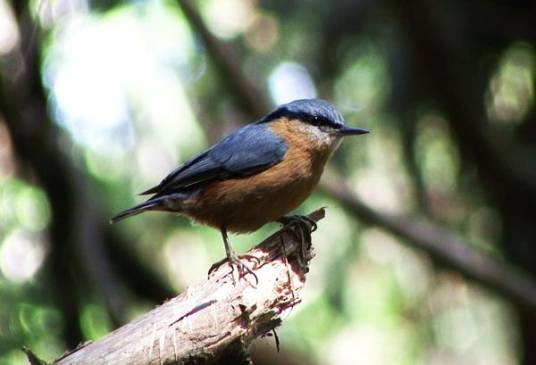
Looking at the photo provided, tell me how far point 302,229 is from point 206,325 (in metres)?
0.82

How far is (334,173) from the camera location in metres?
5.68

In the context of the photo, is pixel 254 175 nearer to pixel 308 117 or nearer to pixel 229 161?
pixel 229 161

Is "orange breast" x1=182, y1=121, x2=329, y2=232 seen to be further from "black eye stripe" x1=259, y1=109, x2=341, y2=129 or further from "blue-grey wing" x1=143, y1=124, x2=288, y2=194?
"black eye stripe" x1=259, y1=109, x2=341, y2=129

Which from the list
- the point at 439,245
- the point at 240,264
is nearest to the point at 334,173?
the point at 439,245

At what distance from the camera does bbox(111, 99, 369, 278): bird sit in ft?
13.8

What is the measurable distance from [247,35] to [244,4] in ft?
0.89

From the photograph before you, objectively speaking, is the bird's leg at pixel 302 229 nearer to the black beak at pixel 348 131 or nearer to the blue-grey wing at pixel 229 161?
the blue-grey wing at pixel 229 161

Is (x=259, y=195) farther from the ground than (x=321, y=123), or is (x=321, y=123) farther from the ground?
(x=321, y=123)

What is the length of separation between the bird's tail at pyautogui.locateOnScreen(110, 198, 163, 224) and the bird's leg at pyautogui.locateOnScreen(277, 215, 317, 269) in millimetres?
743

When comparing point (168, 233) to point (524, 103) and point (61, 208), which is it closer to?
point (61, 208)

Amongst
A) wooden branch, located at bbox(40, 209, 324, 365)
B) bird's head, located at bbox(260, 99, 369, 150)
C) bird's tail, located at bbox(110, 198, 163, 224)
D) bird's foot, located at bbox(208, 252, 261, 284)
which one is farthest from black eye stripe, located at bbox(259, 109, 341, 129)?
wooden branch, located at bbox(40, 209, 324, 365)

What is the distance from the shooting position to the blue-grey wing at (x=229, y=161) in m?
4.31

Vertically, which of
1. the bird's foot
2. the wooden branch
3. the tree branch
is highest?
the tree branch

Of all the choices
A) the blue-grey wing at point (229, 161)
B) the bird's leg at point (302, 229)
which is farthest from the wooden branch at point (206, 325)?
the blue-grey wing at point (229, 161)
